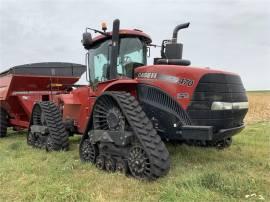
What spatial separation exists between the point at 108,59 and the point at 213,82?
2.28 m

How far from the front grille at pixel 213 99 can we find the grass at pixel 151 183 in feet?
2.61

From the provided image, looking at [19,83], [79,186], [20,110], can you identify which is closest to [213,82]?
[79,186]

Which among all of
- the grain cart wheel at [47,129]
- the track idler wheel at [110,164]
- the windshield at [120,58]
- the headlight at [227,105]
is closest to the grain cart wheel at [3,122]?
the grain cart wheel at [47,129]

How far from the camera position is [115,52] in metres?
7.02

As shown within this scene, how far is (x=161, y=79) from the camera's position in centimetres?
630

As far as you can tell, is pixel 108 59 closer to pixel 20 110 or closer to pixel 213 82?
pixel 213 82

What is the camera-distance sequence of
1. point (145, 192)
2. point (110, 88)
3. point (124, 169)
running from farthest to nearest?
point (110, 88), point (124, 169), point (145, 192)

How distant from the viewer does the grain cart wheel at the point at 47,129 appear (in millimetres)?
8602

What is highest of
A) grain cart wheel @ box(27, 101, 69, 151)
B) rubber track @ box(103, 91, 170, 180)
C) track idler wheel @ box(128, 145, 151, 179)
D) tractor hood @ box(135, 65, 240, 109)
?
tractor hood @ box(135, 65, 240, 109)

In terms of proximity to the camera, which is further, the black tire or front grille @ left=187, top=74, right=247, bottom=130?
front grille @ left=187, top=74, right=247, bottom=130

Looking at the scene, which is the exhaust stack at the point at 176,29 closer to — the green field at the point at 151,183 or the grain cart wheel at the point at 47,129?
the green field at the point at 151,183

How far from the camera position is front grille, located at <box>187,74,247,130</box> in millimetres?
6047

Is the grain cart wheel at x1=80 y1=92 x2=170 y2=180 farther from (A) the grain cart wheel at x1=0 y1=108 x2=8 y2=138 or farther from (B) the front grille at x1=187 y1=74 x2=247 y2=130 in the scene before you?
(A) the grain cart wheel at x1=0 y1=108 x2=8 y2=138

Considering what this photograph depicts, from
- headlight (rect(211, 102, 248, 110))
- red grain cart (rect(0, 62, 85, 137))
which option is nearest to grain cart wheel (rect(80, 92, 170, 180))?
headlight (rect(211, 102, 248, 110))
